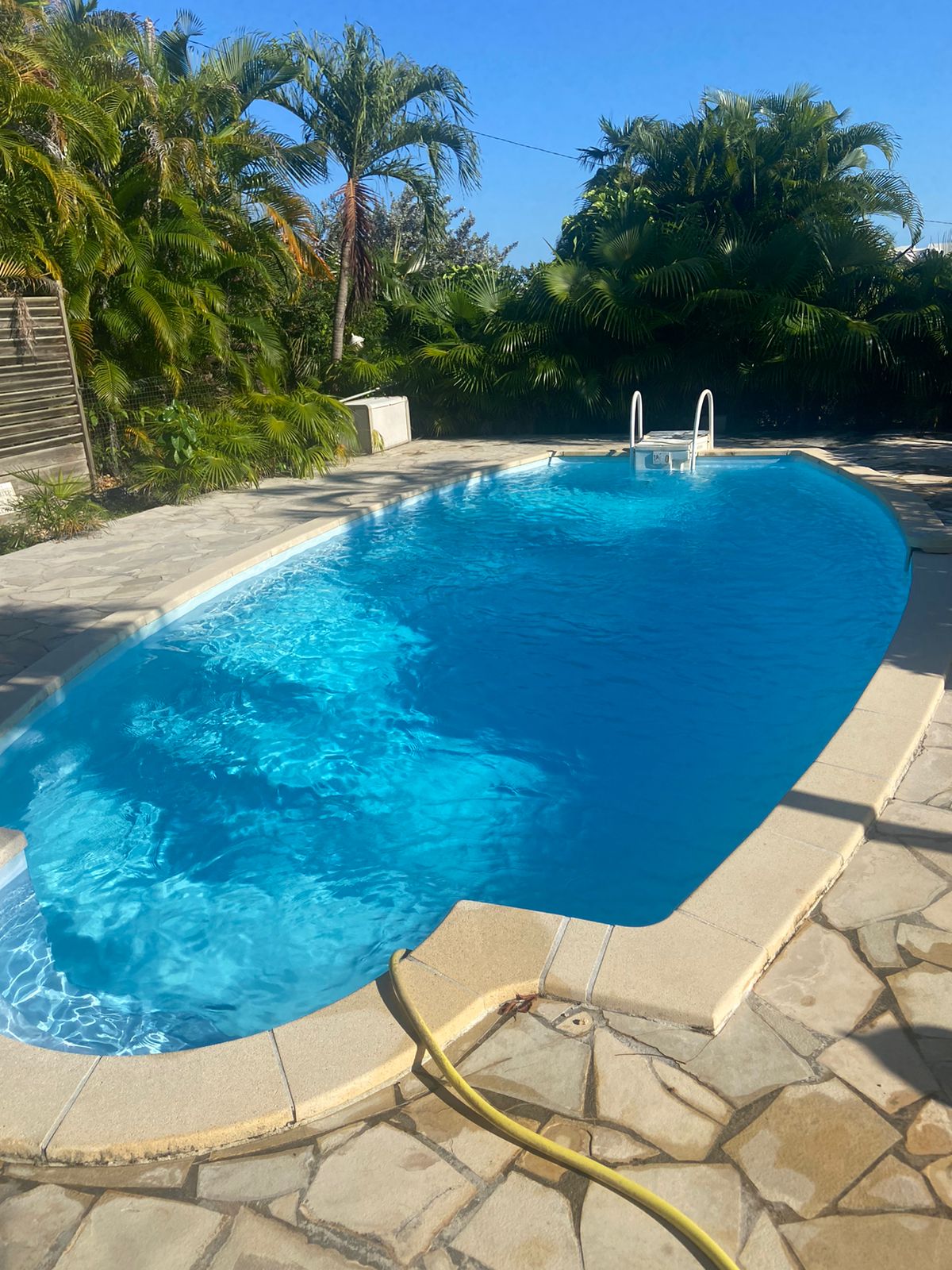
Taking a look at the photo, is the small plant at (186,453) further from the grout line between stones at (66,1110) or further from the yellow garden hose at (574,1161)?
the yellow garden hose at (574,1161)

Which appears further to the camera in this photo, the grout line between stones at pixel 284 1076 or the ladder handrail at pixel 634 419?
the ladder handrail at pixel 634 419

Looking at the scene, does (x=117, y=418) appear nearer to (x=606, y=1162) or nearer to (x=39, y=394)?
(x=39, y=394)

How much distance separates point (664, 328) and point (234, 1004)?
1479 cm

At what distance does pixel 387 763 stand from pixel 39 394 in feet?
24.5

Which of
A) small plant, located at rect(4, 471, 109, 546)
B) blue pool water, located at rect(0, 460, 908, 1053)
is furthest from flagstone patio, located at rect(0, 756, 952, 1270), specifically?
small plant, located at rect(4, 471, 109, 546)

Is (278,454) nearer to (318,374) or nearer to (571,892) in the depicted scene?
(318,374)

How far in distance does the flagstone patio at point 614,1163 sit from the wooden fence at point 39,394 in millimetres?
9324

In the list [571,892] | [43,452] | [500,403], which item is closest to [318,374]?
[500,403]

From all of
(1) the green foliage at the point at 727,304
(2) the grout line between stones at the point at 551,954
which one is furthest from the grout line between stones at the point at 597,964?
(1) the green foliage at the point at 727,304

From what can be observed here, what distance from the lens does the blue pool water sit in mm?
3879

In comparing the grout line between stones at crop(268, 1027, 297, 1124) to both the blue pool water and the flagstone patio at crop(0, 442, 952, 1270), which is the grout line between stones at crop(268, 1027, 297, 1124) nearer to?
the flagstone patio at crop(0, 442, 952, 1270)

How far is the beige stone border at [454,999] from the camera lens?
244 cm

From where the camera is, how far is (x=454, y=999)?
2793 mm

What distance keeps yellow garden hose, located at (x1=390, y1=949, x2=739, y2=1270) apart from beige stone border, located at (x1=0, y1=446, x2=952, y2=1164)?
128mm
